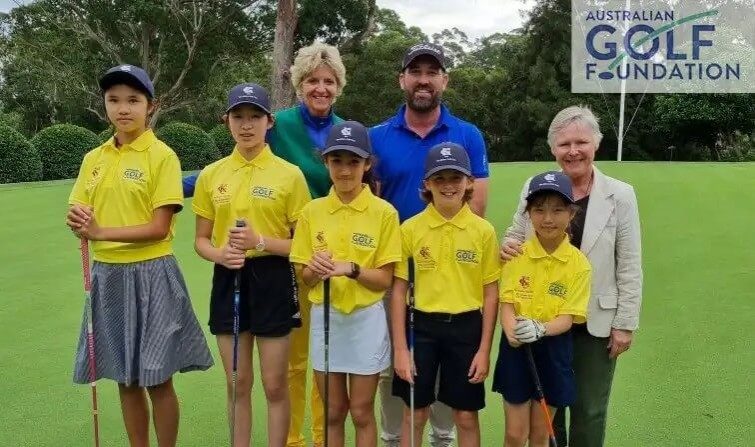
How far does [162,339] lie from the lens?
271 cm

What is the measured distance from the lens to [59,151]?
54.7ft

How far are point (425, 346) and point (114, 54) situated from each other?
24.3m

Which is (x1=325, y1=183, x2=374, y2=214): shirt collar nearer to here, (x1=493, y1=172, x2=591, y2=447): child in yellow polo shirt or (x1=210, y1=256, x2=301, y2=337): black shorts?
(x1=210, y1=256, x2=301, y2=337): black shorts

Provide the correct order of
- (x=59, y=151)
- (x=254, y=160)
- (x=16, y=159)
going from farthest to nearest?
(x=59, y=151) < (x=16, y=159) < (x=254, y=160)

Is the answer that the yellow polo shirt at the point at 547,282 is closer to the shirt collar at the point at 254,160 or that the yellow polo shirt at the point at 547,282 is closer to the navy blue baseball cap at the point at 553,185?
the navy blue baseball cap at the point at 553,185

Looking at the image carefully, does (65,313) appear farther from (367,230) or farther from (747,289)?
(747,289)

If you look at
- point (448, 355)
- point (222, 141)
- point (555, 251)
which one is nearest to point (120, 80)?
point (448, 355)

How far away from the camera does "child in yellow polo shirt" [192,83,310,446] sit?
2.70 meters

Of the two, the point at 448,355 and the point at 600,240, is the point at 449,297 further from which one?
the point at 600,240

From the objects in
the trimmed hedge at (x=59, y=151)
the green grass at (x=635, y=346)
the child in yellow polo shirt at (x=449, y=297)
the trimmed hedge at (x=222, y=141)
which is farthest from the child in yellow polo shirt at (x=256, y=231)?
the trimmed hedge at (x=222, y=141)

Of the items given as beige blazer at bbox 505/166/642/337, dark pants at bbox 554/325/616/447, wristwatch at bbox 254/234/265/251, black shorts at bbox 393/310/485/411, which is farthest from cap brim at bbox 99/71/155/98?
dark pants at bbox 554/325/616/447

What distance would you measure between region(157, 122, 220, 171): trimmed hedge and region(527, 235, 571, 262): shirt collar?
17.0m

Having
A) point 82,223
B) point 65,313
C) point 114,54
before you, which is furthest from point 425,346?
point 114,54

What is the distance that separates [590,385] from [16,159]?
15968mm
